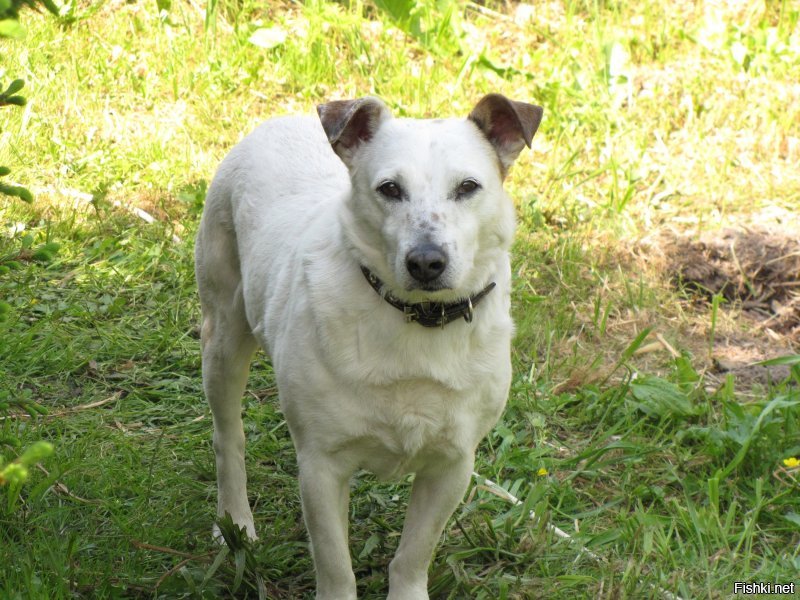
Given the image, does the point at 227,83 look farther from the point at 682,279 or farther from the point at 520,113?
the point at 520,113

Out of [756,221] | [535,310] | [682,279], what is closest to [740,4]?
[756,221]

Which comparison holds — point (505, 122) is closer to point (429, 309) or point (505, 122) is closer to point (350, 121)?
point (350, 121)

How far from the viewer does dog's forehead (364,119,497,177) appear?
295 centimetres

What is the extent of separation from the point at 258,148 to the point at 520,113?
116 cm

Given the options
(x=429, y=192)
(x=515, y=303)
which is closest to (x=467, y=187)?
(x=429, y=192)

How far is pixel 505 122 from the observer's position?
10.6 ft

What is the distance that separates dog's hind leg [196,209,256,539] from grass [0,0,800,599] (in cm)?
16

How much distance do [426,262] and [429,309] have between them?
241 mm

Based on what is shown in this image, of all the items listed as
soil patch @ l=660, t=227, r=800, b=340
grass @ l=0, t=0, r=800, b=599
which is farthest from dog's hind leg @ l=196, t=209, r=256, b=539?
soil patch @ l=660, t=227, r=800, b=340

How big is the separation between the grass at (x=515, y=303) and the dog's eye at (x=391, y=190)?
0.99 meters

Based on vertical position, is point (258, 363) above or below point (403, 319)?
below

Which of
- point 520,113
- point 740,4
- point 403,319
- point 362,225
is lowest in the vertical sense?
point 740,4

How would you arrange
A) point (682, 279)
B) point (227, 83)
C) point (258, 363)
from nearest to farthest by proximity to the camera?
point (258, 363) → point (682, 279) → point (227, 83)

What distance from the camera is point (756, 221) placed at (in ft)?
19.5
